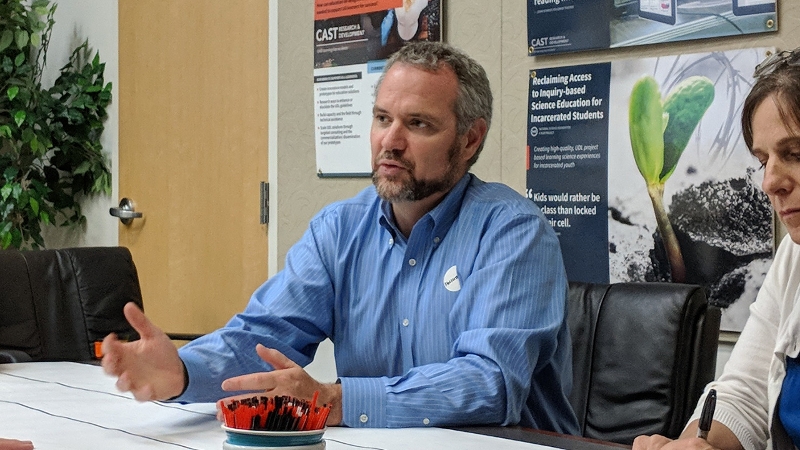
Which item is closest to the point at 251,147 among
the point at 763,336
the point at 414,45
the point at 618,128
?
the point at 618,128

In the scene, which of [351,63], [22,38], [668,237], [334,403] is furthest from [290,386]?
[22,38]

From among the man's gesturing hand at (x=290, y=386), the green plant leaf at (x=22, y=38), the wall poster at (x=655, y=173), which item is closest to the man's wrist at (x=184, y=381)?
the man's gesturing hand at (x=290, y=386)

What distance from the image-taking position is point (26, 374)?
1.97 meters

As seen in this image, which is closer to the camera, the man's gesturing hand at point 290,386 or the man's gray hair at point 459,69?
the man's gesturing hand at point 290,386

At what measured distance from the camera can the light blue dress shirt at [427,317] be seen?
5.20ft

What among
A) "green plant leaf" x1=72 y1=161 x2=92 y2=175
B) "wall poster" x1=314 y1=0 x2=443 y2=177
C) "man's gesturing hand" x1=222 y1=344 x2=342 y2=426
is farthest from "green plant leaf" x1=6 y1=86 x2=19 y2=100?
"man's gesturing hand" x1=222 y1=344 x2=342 y2=426

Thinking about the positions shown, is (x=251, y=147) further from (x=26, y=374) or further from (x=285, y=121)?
(x=26, y=374)

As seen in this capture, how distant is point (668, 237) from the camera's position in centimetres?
266

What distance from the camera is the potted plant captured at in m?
4.50

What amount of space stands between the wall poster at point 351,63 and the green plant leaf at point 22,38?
165 centimetres

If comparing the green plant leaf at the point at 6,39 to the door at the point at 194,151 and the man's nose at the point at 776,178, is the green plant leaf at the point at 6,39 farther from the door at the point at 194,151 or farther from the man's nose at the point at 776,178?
the man's nose at the point at 776,178

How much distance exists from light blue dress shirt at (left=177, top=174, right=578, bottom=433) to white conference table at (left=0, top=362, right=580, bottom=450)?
8cm

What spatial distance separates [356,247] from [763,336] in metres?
0.77

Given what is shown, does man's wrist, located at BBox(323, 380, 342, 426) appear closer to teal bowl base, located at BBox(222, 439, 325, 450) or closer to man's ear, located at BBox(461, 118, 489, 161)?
teal bowl base, located at BBox(222, 439, 325, 450)
